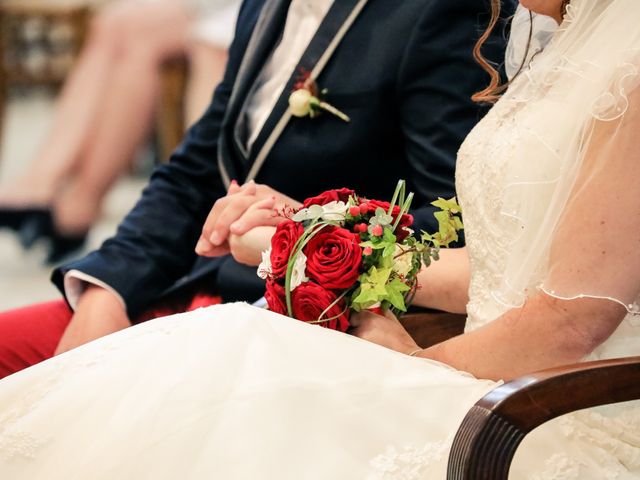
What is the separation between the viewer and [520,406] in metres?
1.11

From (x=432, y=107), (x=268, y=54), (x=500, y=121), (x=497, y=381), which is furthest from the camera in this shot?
(x=268, y=54)

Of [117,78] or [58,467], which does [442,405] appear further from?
[117,78]

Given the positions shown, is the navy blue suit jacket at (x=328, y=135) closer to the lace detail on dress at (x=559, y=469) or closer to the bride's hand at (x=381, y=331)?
the bride's hand at (x=381, y=331)

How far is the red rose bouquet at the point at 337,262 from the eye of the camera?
146 centimetres

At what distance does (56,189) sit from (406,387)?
3.34 m

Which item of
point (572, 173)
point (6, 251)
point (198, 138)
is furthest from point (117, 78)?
point (572, 173)

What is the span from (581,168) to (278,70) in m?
1.08

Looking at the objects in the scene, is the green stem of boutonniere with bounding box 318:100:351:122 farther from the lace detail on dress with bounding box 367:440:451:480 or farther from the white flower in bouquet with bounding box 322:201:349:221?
the lace detail on dress with bounding box 367:440:451:480

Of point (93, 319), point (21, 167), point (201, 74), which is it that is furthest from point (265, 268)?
point (21, 167)

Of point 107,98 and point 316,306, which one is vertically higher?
point 316,306

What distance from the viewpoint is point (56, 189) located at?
4320 millimetres

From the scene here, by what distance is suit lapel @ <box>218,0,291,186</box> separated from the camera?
7.26 feet

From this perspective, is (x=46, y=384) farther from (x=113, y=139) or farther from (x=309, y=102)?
(x=113, y=139)

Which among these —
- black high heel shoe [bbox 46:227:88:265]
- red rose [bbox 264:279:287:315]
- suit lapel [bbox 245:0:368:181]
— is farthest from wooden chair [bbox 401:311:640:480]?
black high heel shoe [bbox 46:227:88:265]
